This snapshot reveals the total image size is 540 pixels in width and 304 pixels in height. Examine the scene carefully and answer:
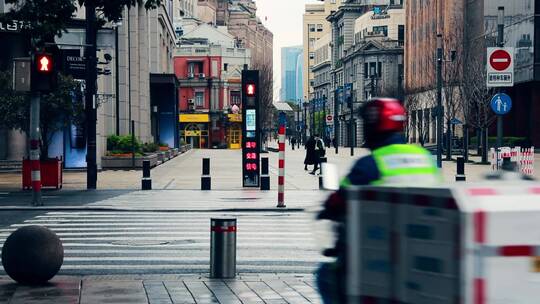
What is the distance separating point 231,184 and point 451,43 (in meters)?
37.4

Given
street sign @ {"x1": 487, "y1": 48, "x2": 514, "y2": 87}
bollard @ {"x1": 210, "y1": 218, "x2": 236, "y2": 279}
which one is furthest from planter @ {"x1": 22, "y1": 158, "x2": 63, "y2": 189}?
bollard @ {"x1": 210, "y1": 218, "x2": 236, "y2": 279}

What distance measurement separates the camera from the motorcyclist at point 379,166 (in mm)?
5641

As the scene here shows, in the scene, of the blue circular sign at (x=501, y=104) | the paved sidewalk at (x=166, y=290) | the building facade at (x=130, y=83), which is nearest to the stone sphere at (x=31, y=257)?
the paved sidewalk at (x=166, y=290)

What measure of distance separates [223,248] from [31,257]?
2.32 m

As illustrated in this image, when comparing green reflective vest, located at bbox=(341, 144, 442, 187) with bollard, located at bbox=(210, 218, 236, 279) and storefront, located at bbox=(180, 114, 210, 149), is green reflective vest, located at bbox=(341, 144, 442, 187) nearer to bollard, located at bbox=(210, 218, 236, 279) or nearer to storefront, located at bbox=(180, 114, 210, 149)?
bollard, located at bbox=(210, 218, 236, 279)

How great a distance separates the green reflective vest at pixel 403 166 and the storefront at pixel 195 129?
105 meters

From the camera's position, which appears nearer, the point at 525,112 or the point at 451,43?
the point at 451,43

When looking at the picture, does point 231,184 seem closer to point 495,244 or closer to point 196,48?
point 495,244

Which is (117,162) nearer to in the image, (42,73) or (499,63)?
(42,73)

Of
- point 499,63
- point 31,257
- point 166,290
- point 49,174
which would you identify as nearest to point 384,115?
point 166,290

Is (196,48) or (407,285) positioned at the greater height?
(196,48)

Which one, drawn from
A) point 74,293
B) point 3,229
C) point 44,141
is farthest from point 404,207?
point 44,141

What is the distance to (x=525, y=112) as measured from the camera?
263 ft

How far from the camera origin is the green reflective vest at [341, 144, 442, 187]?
18.4 feet
